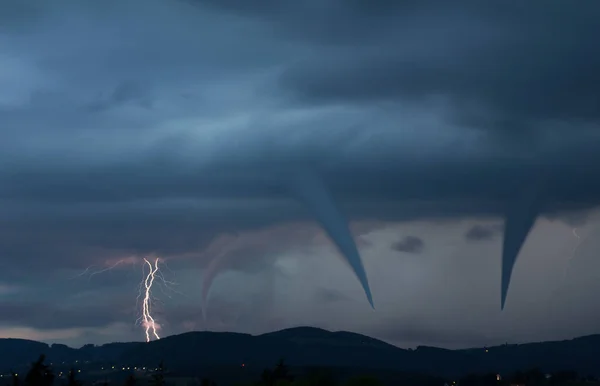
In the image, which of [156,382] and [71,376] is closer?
[71,376]

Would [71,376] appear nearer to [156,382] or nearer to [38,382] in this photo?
[38,382]

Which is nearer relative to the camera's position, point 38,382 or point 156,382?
point 38,382

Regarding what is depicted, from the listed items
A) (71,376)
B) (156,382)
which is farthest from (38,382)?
(156,382)
